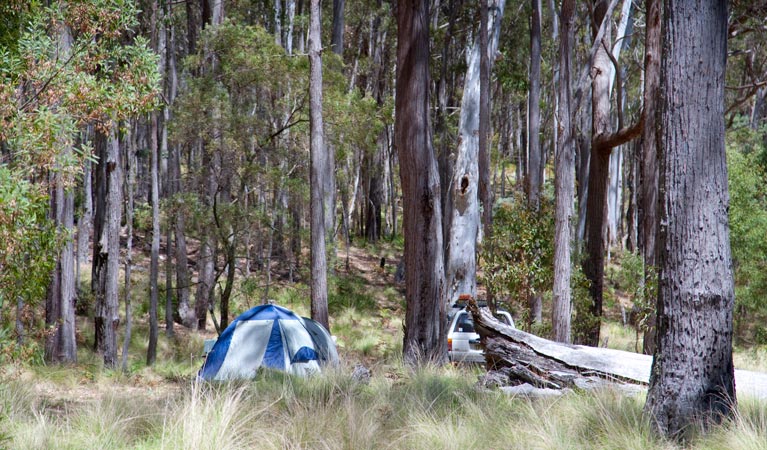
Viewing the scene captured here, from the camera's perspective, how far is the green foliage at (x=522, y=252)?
15.7 meters

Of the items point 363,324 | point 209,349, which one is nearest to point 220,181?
point 209,349

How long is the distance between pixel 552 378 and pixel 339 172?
25769 mm

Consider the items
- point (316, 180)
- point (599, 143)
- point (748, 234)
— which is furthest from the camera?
point (748, 234)

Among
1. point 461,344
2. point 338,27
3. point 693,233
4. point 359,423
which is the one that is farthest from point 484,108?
point 359,423

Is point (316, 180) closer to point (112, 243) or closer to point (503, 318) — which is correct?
point (112, 243)

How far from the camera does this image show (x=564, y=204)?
40.4ft

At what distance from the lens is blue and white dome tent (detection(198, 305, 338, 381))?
44.4ft

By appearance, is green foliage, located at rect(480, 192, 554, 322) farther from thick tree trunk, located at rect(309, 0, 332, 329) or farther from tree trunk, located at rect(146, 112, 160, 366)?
tree trunk, located at rect(146, 112, 160, 366)

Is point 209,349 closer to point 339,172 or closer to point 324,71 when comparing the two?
point 324,71

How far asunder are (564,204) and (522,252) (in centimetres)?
377

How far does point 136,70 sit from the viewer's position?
871 centimetres

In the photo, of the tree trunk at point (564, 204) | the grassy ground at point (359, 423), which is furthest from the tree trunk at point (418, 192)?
the grassy ground at point (359, 423)

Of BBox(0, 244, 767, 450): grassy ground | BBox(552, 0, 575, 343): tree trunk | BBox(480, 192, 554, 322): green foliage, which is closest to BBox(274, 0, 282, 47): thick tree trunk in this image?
BBox(480, 192, 554, 322): green foliage

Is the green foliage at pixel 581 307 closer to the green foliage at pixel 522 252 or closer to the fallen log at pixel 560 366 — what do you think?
the green foliage at pixel 522 252
